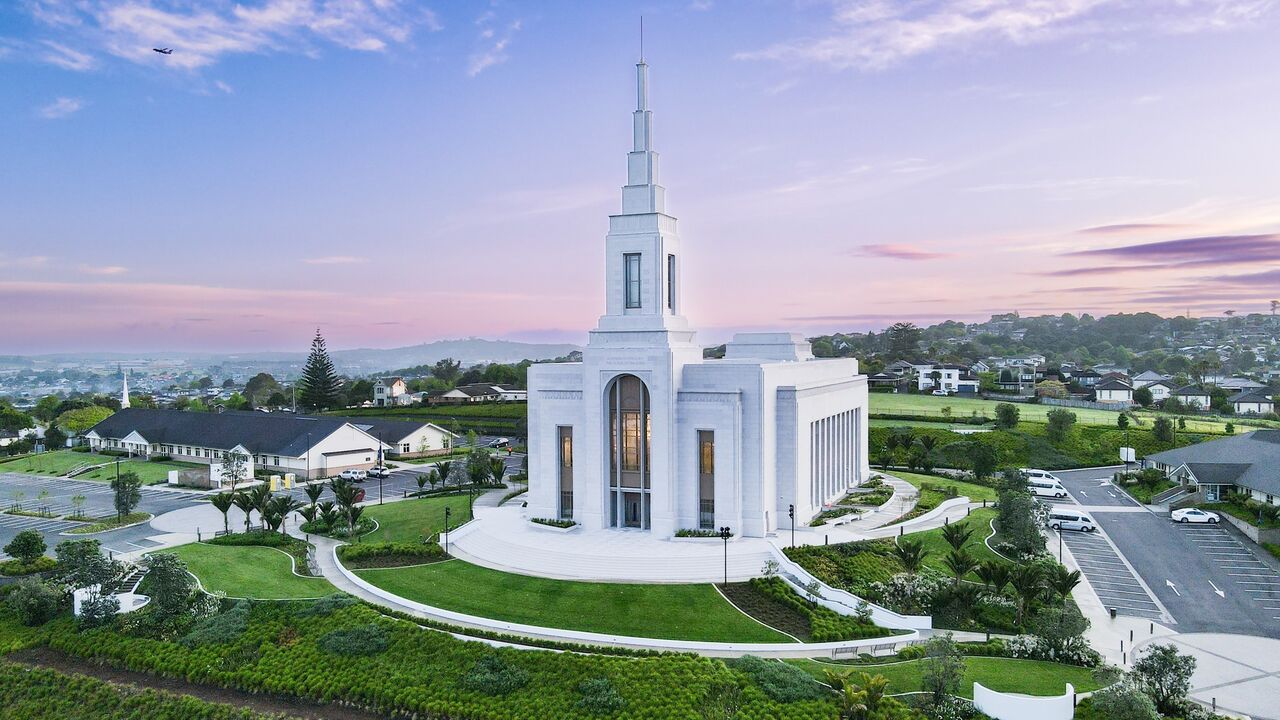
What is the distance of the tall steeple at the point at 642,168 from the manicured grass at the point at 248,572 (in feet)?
73.1

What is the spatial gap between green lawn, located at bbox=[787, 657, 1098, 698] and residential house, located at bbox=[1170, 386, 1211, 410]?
68523mm

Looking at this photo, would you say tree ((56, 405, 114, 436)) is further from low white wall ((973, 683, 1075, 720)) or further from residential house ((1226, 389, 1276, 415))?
residential house ((1226, 389, 1276, 415))

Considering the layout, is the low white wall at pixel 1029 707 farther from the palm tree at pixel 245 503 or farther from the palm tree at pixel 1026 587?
the palm tree at pixel 245 503

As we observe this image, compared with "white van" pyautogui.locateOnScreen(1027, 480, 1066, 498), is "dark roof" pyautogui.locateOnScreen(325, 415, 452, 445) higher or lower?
higher

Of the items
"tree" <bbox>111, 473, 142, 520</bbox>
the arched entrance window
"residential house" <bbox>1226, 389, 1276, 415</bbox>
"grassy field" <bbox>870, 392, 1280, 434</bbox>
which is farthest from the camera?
"residential house" <bbox>1226, 389, 1276, 415</bbox>

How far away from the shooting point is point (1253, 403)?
84688 mm

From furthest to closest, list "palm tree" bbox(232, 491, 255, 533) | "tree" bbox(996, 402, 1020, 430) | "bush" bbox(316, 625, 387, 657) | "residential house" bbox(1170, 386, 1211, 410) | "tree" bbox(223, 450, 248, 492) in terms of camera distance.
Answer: "residential house" bbox(1170, 386, 1211, 410) < "tree" bbox(996, 402, 1020, 430) < "tree" bbox(223, 450, 248, 492) < "palm tree" bbox(232, 491, 255, 533) < "bush" bbox(316, 625, 387, 657)

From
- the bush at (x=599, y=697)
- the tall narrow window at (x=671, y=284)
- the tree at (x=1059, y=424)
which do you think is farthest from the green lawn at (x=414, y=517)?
the tree at (x=1059, y=424)

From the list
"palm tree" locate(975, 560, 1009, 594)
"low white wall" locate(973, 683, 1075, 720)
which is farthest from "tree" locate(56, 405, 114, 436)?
"low white wall" locate(973, 683, 1075, 720)

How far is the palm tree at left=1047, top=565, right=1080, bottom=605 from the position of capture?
93.2 ft

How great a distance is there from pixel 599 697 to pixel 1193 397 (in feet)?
293

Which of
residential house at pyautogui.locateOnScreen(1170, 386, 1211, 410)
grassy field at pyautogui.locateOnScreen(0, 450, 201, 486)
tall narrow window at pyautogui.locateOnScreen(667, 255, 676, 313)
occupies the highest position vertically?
tall narrow window at pyautogui.locateOnScreen(667, 255, 676, 313)

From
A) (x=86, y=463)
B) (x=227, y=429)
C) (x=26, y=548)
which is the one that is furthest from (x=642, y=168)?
(x=86, y=463)

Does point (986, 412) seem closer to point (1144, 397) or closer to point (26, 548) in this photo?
point (1144, 397)
